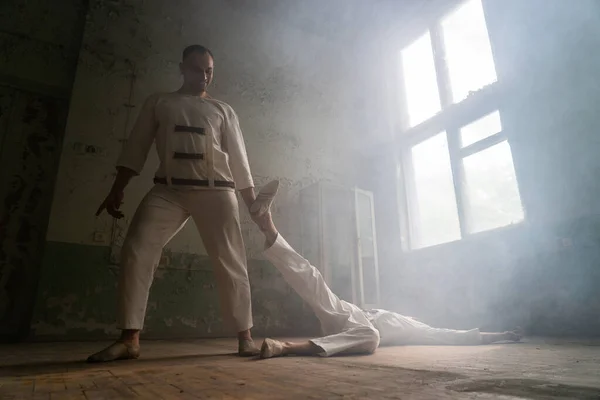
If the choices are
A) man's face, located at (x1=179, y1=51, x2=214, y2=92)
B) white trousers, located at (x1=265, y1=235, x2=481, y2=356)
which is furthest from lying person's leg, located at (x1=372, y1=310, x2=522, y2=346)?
man's face, located at (x1=179, y1=51, x2=214, y2=92)

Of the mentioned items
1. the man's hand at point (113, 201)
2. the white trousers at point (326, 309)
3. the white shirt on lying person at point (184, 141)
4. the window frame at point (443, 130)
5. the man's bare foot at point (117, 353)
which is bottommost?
the man's bare foot at point (117, 353)

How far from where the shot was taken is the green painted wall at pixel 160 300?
8.87 feet

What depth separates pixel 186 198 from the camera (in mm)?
1730

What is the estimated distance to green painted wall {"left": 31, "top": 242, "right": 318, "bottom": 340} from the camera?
271cm

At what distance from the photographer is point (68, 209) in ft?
9.61

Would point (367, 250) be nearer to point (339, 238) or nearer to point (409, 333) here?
point (339, 238)

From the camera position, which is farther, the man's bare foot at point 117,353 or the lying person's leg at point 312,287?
the lying person's leg at point 312,287

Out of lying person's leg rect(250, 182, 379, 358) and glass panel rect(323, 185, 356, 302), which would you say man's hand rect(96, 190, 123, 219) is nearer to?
lying person's leg rect(250, 182, 379, 358)

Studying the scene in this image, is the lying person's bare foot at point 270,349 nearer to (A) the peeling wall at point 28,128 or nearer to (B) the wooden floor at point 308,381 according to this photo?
(B) the wooden floor at point 308,381

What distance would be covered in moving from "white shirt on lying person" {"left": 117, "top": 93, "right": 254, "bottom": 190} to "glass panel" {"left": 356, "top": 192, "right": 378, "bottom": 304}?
238 cm

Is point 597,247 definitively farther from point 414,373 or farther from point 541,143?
point 414,373

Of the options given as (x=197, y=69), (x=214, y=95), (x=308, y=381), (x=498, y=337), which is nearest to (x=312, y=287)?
(x=308, y=381)

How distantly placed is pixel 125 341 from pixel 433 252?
132 inches

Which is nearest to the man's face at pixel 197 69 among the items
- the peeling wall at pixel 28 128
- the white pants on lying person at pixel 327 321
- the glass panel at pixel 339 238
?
the white pants on lying person at pixel 327 321
